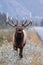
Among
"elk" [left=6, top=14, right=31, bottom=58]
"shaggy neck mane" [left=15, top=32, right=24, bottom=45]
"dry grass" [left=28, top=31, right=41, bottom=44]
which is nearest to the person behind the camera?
"elk" [left=6, top=14, right=31, bottom=58]

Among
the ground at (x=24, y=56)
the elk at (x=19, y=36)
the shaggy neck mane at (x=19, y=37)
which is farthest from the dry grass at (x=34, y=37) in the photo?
the shaggy neck mane at (x=19, y=37)

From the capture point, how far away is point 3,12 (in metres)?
20.8

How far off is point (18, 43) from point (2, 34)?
536cm

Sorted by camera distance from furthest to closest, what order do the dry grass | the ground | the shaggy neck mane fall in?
the dry grass → the ground → the shaggy neck mane

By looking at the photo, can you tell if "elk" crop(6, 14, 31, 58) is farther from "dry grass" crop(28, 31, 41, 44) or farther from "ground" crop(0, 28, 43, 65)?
"dry grass" crop(28, 31, 41, 44)

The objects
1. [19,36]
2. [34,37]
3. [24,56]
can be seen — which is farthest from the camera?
[34,37]

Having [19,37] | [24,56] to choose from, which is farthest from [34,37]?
[19,37]

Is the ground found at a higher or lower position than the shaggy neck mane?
lower

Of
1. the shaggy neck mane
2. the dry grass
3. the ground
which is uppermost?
the shaggy neck mane

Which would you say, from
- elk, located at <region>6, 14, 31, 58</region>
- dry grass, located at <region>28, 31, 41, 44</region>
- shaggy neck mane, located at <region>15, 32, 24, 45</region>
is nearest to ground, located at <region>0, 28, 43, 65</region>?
elk, located at <region>6, 14, 31, 58</region>

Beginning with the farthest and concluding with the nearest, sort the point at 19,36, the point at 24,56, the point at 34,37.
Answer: the point at 34,37, the point at 24,56, the point at 19,36

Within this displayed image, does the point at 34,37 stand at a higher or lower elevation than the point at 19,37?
lower

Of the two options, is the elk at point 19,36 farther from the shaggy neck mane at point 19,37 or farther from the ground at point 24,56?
the ground at point 24,56

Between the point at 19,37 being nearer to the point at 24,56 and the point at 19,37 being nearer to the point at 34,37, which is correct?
the point at 24,56
